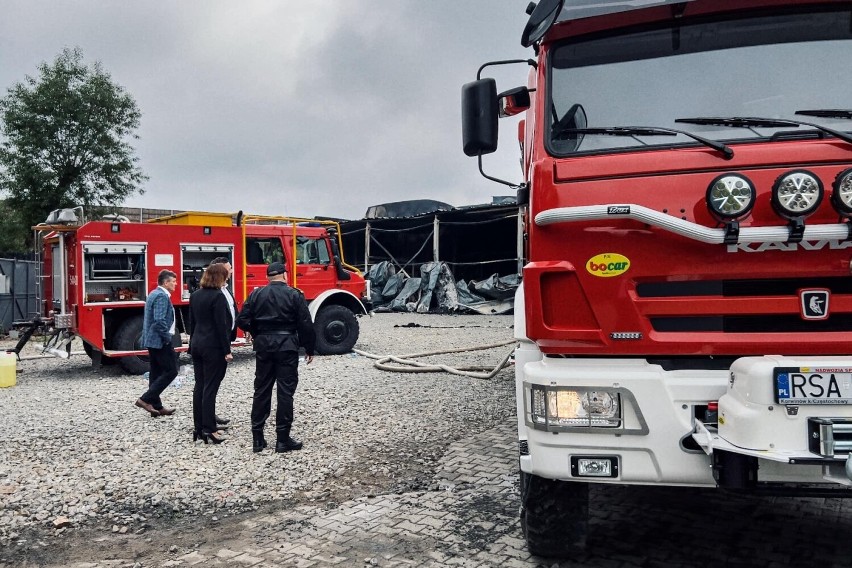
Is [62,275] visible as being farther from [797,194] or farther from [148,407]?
[797,194]

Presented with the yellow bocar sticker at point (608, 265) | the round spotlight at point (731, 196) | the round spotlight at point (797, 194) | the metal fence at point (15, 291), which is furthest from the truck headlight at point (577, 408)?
the metal fence at point (15, 291)

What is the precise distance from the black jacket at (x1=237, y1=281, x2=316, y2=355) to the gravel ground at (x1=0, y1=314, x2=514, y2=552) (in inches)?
37.7

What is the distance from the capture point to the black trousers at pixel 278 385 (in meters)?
6.01

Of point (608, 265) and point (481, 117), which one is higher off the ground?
point (481, 117)

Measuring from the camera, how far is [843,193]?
112 inches

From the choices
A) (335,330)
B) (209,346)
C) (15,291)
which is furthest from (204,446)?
(15,291)

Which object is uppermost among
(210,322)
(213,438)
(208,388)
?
(210,322)

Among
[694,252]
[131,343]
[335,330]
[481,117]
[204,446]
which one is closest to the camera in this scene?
[694,252]

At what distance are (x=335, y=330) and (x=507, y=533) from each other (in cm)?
899

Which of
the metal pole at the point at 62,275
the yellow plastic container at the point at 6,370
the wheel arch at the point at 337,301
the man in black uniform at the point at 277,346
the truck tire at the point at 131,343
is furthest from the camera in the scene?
the wheel arch at the point at 337,301

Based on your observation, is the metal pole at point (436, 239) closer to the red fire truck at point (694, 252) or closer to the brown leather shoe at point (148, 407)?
the brown leather shoe at point (148, 407)

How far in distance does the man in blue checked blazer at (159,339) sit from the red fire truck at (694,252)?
5119mm

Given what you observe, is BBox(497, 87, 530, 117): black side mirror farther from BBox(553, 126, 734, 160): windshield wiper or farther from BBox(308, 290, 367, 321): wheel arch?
BBox(308, 290, 367, 321): wheel arch

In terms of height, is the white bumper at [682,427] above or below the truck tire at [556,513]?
above
